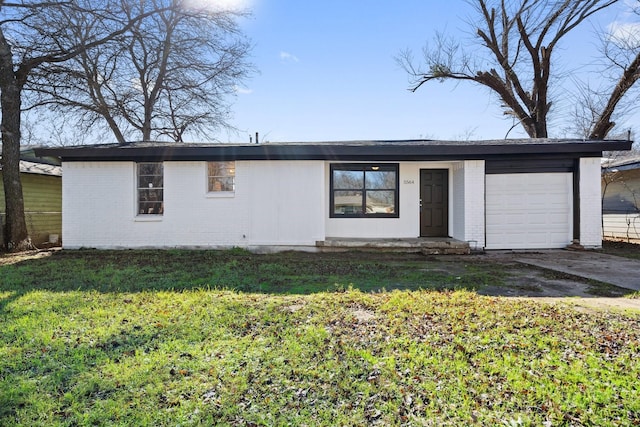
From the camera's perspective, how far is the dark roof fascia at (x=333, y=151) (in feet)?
29.5

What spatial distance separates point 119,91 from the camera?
17922mm

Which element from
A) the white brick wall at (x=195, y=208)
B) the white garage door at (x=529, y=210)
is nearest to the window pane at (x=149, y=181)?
the white brick wall at (x=195, y=208)

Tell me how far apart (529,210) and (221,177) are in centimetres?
832

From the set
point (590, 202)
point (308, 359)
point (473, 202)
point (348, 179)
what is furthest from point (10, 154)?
point (590, 202)

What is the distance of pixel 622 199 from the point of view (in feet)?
42.8

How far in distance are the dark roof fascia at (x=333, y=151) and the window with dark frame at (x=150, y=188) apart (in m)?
0.34

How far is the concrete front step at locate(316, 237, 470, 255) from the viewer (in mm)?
9078

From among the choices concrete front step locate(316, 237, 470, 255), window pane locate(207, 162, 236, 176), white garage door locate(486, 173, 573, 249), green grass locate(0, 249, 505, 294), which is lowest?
green grass locate(0, 249, 505, 294)

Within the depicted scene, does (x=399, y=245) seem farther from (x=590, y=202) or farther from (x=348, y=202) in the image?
(x=590, y=202)

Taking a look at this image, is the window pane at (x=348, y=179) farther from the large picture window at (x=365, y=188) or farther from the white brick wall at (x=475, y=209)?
the white brick wall at (x=475, y=209)

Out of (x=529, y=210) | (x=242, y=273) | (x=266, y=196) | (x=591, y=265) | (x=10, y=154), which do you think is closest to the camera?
(x=242, y=273)

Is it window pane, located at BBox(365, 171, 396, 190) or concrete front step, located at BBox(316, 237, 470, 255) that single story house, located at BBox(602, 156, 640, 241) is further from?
window pane, located at BBox(365, 171, 396, 190)

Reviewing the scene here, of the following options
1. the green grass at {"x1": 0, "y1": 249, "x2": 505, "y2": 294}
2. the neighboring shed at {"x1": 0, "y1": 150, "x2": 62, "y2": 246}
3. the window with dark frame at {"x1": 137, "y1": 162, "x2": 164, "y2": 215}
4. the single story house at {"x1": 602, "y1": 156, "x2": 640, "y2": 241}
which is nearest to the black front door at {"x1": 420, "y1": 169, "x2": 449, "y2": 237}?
the green grass at {"x1": 0, "y1": 249, "x2": 505, "y2": 294}

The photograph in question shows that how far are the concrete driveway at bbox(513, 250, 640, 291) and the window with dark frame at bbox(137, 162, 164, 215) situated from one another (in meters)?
9.12
